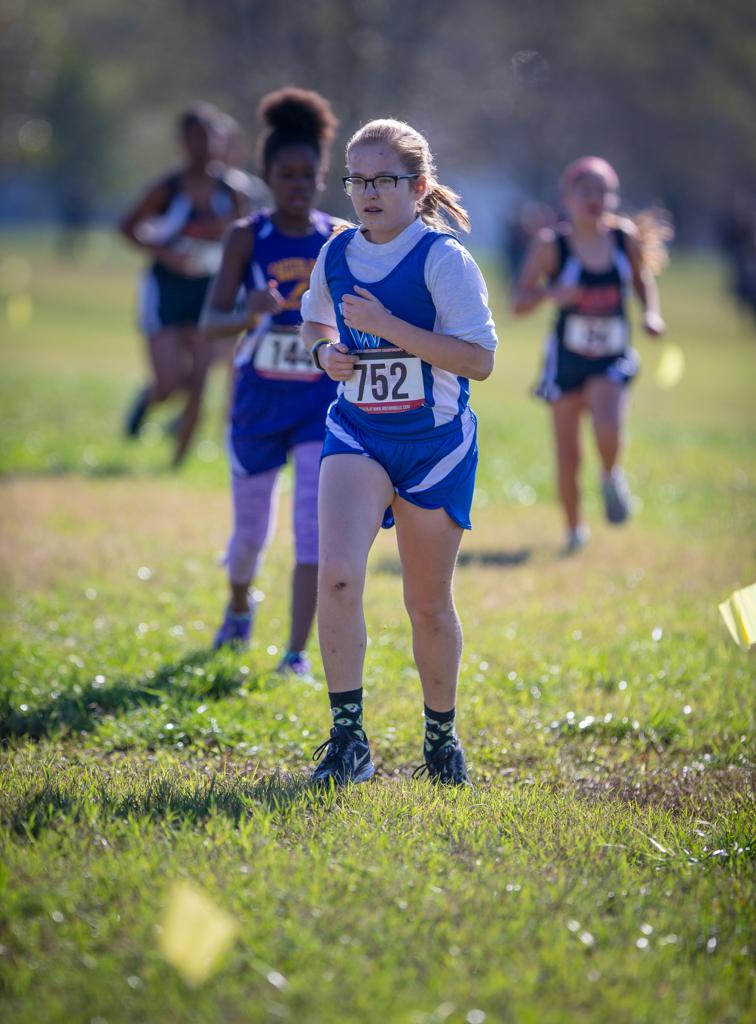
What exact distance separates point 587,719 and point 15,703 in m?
2.34

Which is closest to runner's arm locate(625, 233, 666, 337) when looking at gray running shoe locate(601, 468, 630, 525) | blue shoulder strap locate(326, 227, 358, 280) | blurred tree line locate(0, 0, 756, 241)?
gray running shoe locate(601, 468, 630, 525)

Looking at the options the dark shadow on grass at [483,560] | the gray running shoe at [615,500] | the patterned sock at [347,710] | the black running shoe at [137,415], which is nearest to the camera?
the patterned sock at [347,710]

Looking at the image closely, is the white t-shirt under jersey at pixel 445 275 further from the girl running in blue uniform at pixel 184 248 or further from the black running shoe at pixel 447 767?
the girl running in blue uniform at pixel 184 248

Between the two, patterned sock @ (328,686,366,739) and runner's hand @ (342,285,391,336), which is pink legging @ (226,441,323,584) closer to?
patterned sock @ (328,686,366,739)

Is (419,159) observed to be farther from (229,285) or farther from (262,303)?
(229,285)

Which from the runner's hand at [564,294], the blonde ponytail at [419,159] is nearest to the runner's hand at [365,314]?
the blonde ponytail at [419,159]

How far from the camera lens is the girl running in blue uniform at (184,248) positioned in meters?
9.73

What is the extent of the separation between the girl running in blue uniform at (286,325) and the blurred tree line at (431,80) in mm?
26883

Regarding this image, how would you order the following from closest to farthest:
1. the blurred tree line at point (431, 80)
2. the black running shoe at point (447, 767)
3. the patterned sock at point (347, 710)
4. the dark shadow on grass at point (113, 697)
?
the patterned sock at point (347, 710) → the black running shoe at point (447, 767) → the dark shadow on grass at point (113, 697) → the blurred tree line at point (431, 80)

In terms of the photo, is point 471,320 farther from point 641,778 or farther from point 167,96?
point 167,96

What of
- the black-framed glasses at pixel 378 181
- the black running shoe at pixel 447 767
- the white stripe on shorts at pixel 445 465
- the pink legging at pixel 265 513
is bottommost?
the black running shoe at pixel 447 767

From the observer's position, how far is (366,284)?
4227 mm

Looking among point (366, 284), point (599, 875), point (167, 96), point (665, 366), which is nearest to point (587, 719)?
point (599, 875)

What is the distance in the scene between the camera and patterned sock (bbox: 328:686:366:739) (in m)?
4.34
